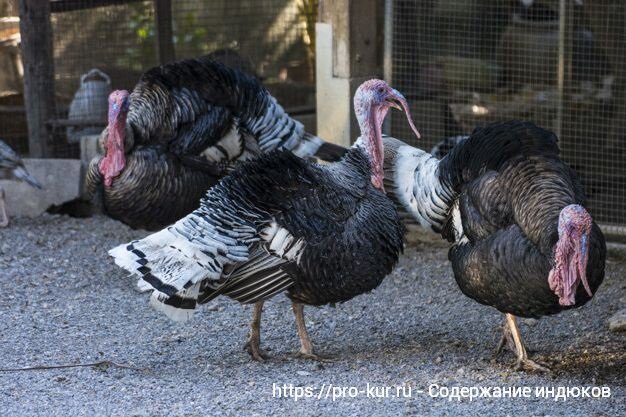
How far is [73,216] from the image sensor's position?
352 inches

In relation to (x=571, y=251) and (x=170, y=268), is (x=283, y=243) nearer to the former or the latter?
(x=170, y=268)

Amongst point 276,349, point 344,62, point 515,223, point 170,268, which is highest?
point 344,62

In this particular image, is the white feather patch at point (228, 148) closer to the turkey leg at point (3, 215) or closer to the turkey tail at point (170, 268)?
the turkey tail at point (170, 268)

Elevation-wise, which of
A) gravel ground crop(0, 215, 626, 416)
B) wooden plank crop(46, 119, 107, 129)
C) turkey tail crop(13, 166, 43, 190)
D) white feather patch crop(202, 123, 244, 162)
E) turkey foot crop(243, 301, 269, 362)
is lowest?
gravel ground crop(0, 215, 626, 416)

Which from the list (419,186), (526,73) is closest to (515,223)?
(419,186)

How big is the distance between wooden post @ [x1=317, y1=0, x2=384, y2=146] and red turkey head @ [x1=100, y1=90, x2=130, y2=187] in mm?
1808

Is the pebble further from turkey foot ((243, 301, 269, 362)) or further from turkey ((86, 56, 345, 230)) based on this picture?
turkey ((86, 56, 345, 230))

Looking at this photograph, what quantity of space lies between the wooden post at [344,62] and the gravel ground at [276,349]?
1.13m

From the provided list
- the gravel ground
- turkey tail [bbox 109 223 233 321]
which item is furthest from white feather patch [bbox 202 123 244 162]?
turkey tail [bbox 109 223 233 321]

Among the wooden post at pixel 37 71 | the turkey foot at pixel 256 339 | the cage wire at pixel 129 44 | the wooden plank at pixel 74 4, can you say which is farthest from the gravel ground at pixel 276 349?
the wooden plank at pixel 74 4

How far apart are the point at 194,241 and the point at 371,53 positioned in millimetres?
3411

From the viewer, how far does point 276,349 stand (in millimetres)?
5680

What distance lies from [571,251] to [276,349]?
180 cm

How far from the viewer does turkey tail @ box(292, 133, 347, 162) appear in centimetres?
716
